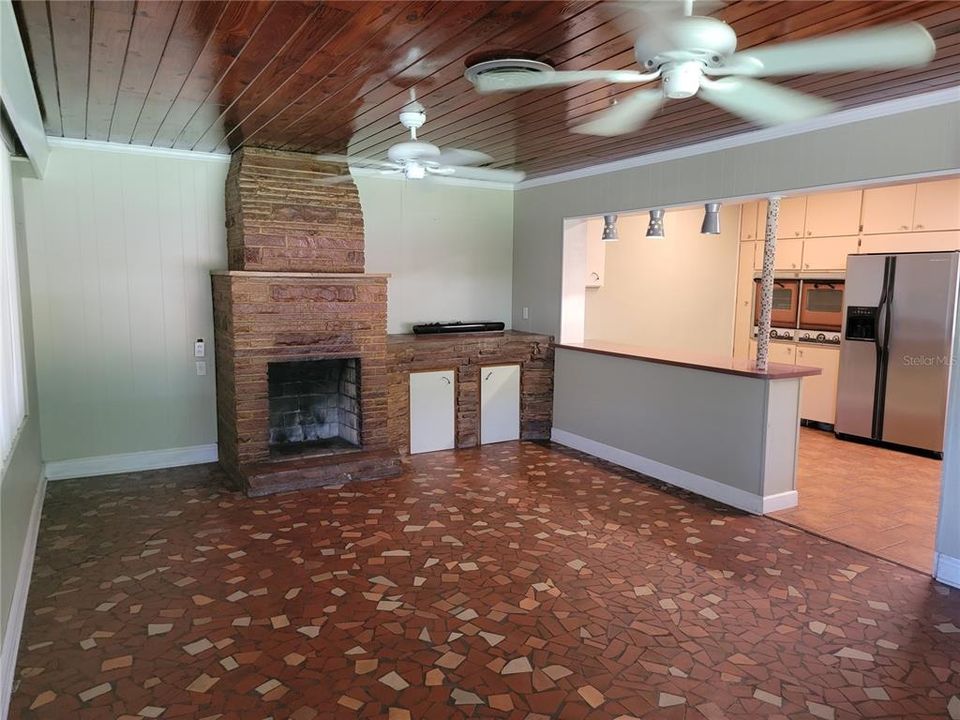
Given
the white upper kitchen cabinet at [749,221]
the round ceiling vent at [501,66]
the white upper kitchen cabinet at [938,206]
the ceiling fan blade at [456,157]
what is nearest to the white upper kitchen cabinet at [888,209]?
the white upper kitchen cabinet at [938,206]

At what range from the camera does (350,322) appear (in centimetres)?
458

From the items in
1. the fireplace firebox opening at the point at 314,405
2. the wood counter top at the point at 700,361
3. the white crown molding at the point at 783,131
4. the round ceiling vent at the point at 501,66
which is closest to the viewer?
the round ceiling vent at the point at 501,66

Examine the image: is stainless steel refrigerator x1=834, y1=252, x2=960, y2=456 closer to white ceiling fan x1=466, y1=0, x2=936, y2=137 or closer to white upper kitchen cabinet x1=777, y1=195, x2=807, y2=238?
white upper kitchen cabinet x1=777, y1=195, x2=807, y2=238

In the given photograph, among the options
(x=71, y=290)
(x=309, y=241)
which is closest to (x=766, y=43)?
(x=309, y=241)

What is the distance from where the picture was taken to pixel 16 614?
254 centimetres

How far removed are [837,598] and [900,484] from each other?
7.09 feet

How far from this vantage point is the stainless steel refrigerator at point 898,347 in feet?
16.5

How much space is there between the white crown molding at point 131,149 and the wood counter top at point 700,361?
10.4 feet

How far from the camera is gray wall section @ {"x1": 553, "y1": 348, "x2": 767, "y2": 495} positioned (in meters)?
3.97

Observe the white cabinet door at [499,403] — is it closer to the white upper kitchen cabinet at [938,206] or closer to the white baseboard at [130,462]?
the white baseboard at [130,462]

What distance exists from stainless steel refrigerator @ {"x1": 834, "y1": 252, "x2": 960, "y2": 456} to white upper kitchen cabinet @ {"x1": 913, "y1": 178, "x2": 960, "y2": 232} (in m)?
0.27

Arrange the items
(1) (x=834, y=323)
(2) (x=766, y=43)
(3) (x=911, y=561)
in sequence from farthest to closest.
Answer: (1) (x=834, y=323), (3) (x=911, y=561), (2) (x=766, y=43)

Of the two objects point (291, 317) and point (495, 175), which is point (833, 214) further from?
point (291, 317)

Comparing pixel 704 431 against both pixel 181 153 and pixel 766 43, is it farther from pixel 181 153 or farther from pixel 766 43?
pixel 181 153
